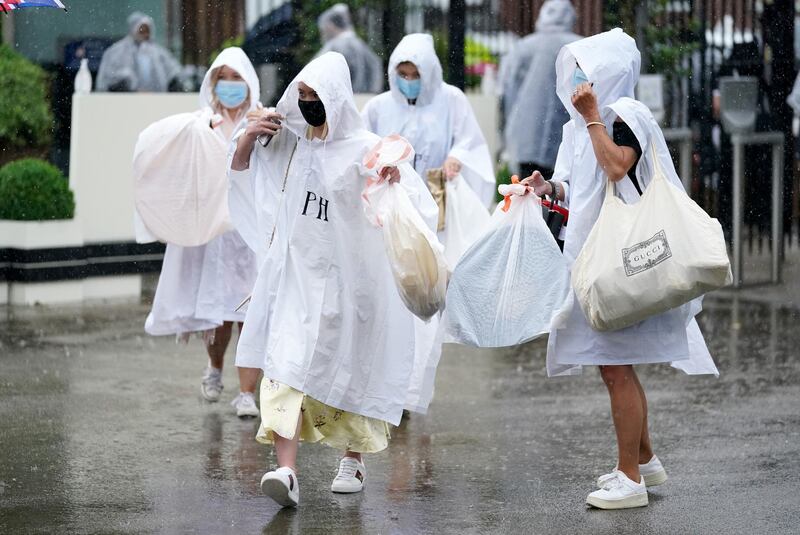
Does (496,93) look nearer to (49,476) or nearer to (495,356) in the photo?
(495,356)

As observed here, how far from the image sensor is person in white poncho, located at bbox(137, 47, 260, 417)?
8.33m

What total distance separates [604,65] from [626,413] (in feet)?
4.29

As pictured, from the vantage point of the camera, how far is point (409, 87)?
8.81 meters

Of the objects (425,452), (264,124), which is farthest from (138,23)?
(264,124)

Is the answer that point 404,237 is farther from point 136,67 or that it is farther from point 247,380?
point 136,67

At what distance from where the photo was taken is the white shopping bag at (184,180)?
8312mm

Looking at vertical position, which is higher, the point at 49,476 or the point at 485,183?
the point at 485,183

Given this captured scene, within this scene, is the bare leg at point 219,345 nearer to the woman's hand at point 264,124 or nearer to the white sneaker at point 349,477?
the white sneaker at point 349,477

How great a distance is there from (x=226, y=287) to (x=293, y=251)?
83.6 inches

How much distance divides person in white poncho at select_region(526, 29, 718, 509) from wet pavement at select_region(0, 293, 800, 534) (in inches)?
12.5

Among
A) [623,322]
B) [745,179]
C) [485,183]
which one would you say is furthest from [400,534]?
[745,179]

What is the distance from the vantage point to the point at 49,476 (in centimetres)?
672

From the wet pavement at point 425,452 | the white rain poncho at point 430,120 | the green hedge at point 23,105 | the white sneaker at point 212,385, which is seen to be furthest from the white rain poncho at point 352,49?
the white sneaker at point 212,385

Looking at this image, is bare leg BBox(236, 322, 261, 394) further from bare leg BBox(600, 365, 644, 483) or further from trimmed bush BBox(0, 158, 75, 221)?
trimmed bush BBox(0, 158, 75, 221)
